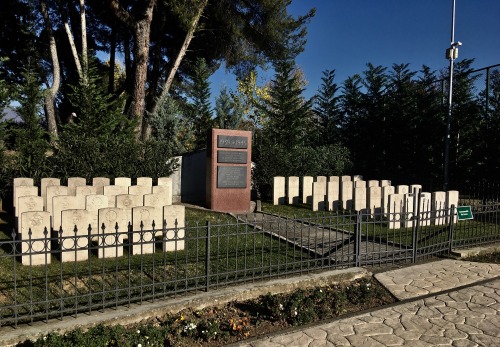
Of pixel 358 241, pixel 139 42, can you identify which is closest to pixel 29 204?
pixel 358 241

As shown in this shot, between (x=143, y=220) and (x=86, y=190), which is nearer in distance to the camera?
(x=143, y=220)

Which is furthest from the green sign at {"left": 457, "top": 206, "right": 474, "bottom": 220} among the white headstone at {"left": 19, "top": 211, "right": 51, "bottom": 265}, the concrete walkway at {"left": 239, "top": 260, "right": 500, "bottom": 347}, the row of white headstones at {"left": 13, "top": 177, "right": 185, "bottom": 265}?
the white headstone at {"left": 19, "top": 211, "right": 51, "bottom": 265}

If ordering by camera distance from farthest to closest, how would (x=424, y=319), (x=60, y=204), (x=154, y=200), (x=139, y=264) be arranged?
(x=154, y=200), (x=60, y=204), (x=139, y=264), (x=424, y=319)

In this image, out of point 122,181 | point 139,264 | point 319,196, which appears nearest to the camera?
point 139,264

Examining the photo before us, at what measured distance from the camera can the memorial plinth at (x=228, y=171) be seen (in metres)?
12.4

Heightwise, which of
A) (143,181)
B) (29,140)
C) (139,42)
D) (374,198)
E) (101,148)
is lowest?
(374,198)

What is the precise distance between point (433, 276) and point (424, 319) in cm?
189

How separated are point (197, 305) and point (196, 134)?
57.2ft

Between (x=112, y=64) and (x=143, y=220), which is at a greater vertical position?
(x=112, y=64)

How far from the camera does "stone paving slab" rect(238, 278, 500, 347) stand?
411 centimetres

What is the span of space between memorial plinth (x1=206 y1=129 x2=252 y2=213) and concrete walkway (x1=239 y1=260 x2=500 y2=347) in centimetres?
689

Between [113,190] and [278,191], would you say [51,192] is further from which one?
[278,191]

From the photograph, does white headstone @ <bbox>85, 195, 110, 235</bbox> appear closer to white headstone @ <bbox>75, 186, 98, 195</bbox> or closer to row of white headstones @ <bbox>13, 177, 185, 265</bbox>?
row of white headstones @ <bbox>13, 177, 185, 265</bbox>

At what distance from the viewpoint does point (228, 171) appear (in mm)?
12641
